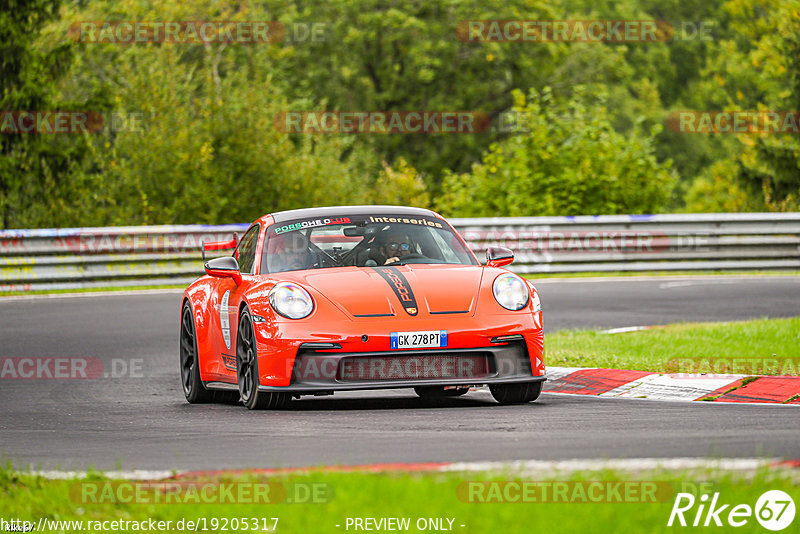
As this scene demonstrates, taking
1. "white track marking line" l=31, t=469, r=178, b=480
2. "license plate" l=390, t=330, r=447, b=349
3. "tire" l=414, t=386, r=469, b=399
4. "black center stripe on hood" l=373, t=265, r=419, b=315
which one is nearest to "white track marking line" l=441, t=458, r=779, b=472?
"white track marking line" l=31, t=469, r=178, b=480

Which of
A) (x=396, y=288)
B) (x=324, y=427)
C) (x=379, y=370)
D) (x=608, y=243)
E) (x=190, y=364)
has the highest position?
(x=396, y=288)

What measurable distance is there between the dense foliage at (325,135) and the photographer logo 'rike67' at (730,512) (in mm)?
22097

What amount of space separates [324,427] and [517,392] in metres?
1.86

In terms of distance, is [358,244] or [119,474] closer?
[119,474]

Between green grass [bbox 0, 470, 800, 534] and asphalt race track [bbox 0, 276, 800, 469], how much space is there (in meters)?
0.72

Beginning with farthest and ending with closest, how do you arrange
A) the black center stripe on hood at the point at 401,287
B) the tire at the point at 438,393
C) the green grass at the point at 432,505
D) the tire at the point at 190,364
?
1. the tire at the point at 190,364
2. the tire at the point at 438,393
3. the black center stripe on hood at the point at 401,287
4. the green grass at the point at 432,505

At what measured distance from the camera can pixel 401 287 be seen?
9062 millimetres

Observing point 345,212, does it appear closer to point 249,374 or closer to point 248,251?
point 248,251

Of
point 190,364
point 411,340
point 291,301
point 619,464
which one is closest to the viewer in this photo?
point 619,464

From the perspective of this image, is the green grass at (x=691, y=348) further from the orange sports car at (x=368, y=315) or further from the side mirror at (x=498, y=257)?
the orange sports car at (x=368, y=315)

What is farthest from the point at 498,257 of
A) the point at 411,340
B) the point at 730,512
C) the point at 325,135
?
the point at 325,135

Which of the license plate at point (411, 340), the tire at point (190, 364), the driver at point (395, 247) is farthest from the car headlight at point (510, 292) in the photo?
the tire at point (190, 364)

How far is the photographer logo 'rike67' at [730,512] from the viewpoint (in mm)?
4910

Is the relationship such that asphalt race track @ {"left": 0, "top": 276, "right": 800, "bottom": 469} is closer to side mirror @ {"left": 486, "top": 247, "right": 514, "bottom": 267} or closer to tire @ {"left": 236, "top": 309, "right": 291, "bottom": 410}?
tire @ {"left": 236, "top": 309, "right": 291, "bottom": 410}
